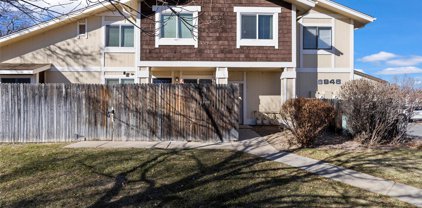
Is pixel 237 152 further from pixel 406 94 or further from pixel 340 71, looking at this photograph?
pixel 340 71

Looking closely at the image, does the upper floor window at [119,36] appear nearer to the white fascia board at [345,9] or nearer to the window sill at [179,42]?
the window sill at [179,42]

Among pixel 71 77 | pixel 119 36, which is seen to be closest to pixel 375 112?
pixel 119 36

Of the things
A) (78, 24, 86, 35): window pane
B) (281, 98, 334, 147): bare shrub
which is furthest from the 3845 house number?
(78, 24, 86, 35): window pane

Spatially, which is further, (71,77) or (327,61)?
(327,61)

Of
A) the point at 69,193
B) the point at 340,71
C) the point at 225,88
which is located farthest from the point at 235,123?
the point at 340,71

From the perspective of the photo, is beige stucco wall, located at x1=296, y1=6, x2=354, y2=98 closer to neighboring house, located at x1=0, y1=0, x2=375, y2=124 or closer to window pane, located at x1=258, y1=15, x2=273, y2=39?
neighboring house, located at x1=0, y1=0, x2=375, y2=124

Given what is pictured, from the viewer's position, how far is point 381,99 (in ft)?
36.4

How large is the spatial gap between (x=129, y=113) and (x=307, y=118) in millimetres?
5880

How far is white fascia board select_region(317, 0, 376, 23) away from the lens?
17.5 m

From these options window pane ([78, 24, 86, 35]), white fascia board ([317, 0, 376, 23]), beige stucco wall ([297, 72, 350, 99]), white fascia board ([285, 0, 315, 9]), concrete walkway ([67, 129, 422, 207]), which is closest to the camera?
concrete walkway ([67, 129, 422, 207])

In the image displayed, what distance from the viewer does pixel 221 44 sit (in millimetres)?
15383

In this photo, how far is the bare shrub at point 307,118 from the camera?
1043 centimetres

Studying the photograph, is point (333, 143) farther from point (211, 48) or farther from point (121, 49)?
point (121, 49)

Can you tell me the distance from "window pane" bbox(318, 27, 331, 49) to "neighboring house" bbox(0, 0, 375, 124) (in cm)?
5
